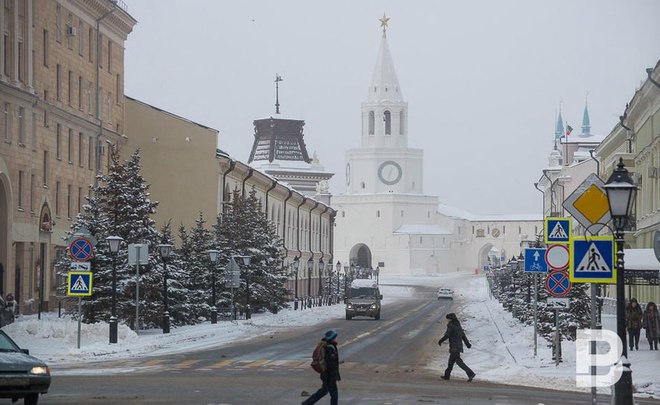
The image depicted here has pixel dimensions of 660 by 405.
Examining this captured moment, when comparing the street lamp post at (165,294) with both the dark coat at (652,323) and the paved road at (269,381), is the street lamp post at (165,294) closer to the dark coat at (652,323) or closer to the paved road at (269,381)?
the paved road at (269,381)

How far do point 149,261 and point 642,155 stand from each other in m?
24.4

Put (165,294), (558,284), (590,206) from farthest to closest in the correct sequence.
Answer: (165,294) < (558,284) < (590,206)

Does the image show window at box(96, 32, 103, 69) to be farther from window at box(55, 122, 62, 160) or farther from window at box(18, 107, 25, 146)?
window at box(18, 107, 25, 146)

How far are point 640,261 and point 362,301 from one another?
25.3 metres

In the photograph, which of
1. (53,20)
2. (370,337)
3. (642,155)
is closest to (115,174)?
(370,337)

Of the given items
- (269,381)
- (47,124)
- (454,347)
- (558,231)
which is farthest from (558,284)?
(47,124)

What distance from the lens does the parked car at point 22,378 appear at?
731 inches

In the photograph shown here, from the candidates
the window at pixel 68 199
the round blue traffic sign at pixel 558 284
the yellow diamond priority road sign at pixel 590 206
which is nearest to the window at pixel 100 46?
the window at pixel 68 199

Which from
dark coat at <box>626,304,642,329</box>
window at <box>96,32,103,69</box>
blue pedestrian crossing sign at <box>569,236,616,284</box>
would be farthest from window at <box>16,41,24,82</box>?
blue pedestrian crossing sign at <box>569,236,616,284</box>

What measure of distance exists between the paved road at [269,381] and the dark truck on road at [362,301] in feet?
76.9

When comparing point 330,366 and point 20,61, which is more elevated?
point 20,61

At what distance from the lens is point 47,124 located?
5553 centimetres

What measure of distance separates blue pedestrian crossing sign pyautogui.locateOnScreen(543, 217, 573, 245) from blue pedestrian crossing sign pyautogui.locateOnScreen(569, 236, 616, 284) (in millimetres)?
8595

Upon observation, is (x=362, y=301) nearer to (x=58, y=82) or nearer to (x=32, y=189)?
(x=32, y=189)
